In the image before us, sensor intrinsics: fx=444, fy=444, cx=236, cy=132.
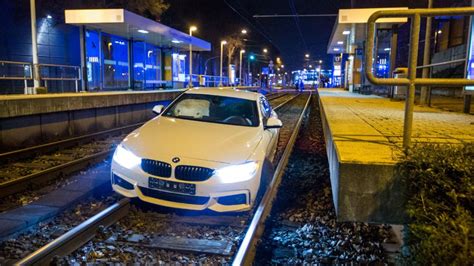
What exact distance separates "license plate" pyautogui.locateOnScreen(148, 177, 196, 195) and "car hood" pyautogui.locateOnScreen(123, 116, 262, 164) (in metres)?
0.28

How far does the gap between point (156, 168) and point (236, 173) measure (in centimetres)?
97

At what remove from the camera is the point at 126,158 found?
5.69 m

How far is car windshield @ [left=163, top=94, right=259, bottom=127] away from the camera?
723 centimetres

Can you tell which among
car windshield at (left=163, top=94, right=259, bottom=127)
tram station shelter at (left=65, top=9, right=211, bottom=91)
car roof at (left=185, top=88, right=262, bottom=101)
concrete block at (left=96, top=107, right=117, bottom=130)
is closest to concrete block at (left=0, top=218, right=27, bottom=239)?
car windshield at (left=163, top=94, right=259, bottom=127)

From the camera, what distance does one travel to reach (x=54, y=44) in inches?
1276

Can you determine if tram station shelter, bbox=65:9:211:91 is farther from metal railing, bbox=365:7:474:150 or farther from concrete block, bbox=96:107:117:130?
metal railing, bbox=365:7:474:150

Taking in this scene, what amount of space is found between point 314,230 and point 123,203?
2.49 meters

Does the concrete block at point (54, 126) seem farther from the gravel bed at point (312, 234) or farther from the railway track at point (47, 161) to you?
the gravel bed at point (312, 234)

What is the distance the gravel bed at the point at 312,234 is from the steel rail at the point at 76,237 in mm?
1846

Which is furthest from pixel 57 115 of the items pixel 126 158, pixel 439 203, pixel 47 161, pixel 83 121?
pixel 439 203

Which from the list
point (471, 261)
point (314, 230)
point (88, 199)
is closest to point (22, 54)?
point (88, 199)

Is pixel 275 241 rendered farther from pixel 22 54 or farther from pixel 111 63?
pixel 22 54

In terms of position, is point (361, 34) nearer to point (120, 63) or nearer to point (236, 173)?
point (120, 63)

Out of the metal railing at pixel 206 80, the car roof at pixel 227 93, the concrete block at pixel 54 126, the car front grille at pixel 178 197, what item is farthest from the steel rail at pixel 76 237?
the metal railing at pixel 206 80
